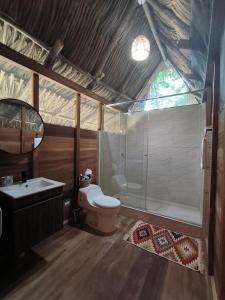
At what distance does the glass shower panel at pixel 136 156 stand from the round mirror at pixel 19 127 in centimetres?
207

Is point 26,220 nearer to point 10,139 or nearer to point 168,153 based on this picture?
point 10,139

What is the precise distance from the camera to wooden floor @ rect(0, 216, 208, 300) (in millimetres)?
1354

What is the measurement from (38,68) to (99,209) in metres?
2.06

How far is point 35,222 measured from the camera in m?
1.55

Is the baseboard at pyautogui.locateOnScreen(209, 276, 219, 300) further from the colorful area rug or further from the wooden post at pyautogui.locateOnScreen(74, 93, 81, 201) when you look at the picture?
the wooden post at pyautogui.locateOnScreen(74, 93, 81, 201)

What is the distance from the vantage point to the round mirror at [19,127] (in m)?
1.73

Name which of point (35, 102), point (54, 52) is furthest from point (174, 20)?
point (35, 102)

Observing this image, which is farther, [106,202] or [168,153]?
[168,153]

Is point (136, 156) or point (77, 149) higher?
point (77, 149)

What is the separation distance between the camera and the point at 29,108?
6.37ft

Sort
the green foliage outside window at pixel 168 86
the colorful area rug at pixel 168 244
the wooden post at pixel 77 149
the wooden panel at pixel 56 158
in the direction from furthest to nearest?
the green foliage outside window at pixel 168 86, the wooden post at pixel 77 149, the wooden panel at pixel 56 158, the colorful area rug at pixel 168 244

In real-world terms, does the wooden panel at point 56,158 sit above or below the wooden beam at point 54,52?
below

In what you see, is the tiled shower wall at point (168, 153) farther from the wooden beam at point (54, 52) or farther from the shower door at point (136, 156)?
the wooden beam at point (54, 52)

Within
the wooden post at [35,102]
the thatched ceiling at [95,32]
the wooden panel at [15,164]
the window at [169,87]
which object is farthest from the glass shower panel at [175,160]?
the wooden panel at [15,164]
